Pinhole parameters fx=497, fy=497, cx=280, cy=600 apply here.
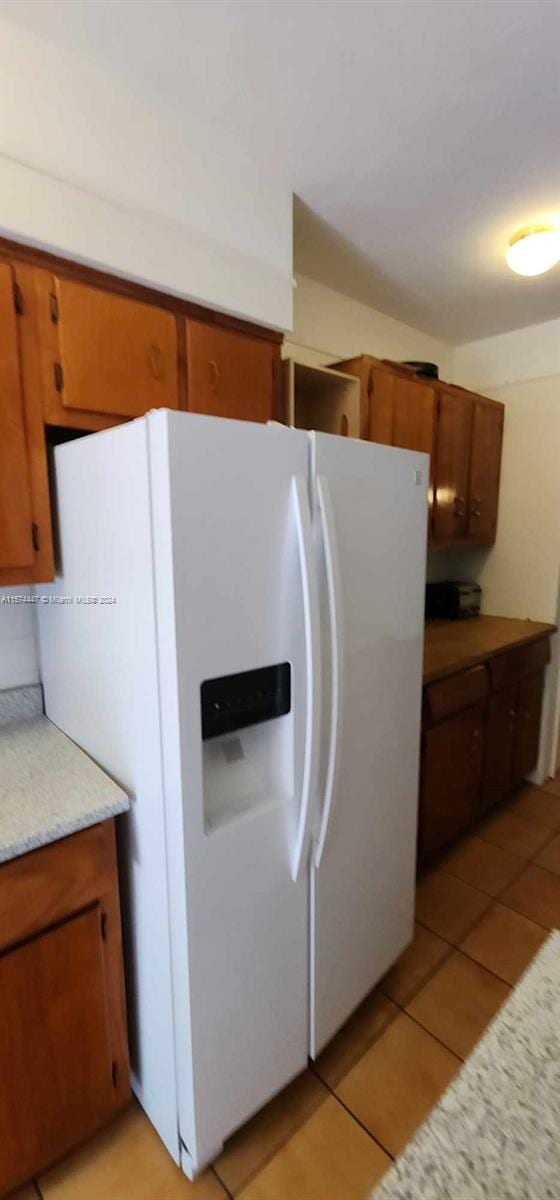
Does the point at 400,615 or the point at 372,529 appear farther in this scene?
the point at 400,615

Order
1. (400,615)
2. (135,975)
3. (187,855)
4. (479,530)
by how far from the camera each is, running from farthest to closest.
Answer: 1. (479,530)
2. (400,615)
3. (135,975)
4. (187,855)

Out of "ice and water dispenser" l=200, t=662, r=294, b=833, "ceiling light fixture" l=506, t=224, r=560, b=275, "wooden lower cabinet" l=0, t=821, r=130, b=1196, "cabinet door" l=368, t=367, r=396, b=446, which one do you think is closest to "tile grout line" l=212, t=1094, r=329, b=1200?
"wooden lower cabinet" l=0, t=821, r=130, b=1196

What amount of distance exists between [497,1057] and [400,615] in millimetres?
942

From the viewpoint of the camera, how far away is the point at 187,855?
3.03 feet

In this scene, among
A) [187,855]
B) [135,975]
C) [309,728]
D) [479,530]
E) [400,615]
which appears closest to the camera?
[187,855]

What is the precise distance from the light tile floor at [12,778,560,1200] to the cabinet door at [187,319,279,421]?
6.08ft

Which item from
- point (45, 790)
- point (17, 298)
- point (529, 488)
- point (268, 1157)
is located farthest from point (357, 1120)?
point (529, 488)

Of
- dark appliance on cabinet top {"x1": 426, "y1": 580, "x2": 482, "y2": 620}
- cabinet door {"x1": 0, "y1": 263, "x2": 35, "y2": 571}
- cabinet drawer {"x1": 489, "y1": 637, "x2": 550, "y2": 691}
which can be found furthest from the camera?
dark appliance on cabinet top {"x1": 426, "y1": 580, "x2": 482, "y2": 620}

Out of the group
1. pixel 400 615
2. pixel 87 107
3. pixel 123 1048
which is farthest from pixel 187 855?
pixel 87 107

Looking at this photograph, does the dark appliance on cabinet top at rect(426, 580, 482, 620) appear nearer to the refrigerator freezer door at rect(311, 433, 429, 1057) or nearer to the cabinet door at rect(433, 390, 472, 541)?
the cabinet door at rect(433, 390, 472, 541)

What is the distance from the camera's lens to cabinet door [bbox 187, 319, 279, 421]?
1.40m

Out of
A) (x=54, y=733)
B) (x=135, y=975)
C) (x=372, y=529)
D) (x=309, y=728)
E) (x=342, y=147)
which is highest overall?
(x=342, y=147)

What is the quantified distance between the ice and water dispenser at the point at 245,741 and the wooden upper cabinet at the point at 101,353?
78 cm

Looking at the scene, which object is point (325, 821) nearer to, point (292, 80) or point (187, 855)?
point (187, 855)
